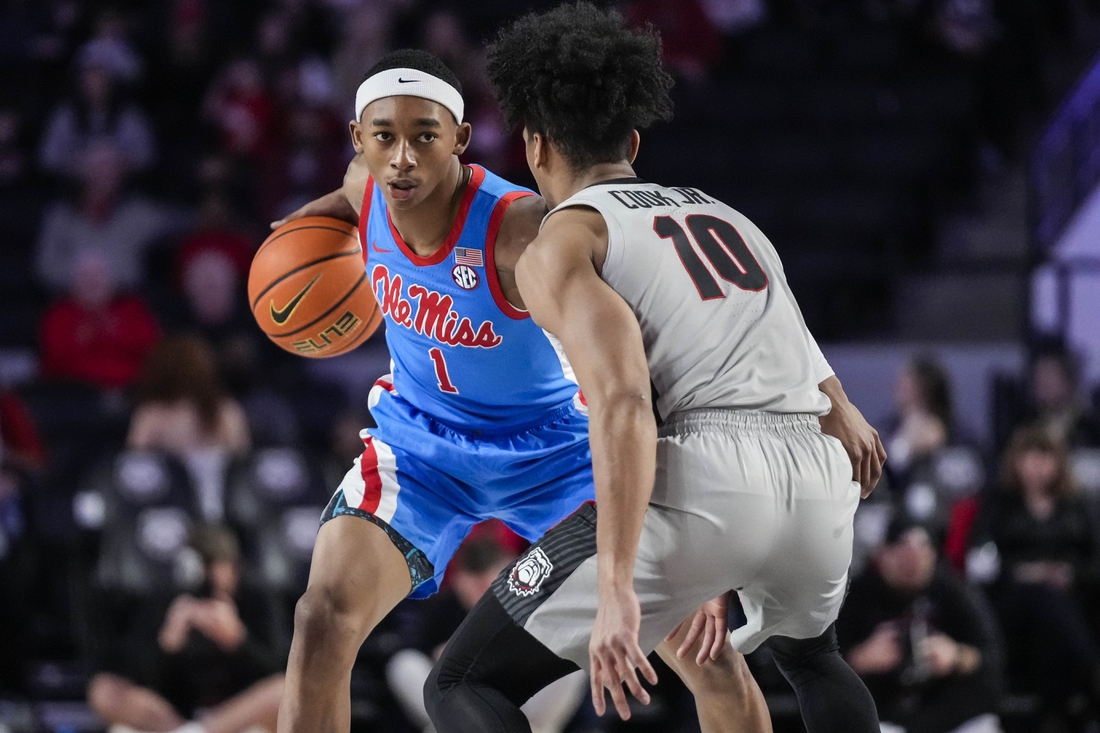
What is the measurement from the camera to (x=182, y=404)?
7637 millimetres

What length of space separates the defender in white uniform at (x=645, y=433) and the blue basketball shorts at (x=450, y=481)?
2.32ft

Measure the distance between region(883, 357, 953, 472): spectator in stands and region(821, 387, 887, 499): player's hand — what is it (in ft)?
13.1

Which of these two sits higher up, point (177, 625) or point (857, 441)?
point (857, 441)

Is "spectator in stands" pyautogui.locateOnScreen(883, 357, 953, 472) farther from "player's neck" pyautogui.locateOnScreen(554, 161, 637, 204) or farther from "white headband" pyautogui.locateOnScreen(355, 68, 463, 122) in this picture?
"player's neck" pyautogui.locateOnScreen(554, 161, 637, 204)

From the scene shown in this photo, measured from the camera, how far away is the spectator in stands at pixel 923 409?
24.4 ft

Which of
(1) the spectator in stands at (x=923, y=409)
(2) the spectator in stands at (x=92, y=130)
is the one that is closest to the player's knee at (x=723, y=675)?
(1) the spectator in stands at (x=923, y=409)

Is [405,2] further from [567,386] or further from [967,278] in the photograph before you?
[567,386]

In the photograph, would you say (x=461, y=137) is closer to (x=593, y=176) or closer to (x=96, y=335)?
(x=593, y=176)

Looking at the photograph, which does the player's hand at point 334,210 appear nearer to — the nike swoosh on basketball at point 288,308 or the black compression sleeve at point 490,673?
the nike swoosh on basketball at point 288,308

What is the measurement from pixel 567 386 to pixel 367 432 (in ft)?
1.90

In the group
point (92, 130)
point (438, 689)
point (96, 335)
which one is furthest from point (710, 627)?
point (92, 130)

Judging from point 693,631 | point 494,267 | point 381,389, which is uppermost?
point 494,267

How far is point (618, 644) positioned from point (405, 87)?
5.69 feet

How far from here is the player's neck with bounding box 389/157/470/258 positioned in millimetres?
3920
